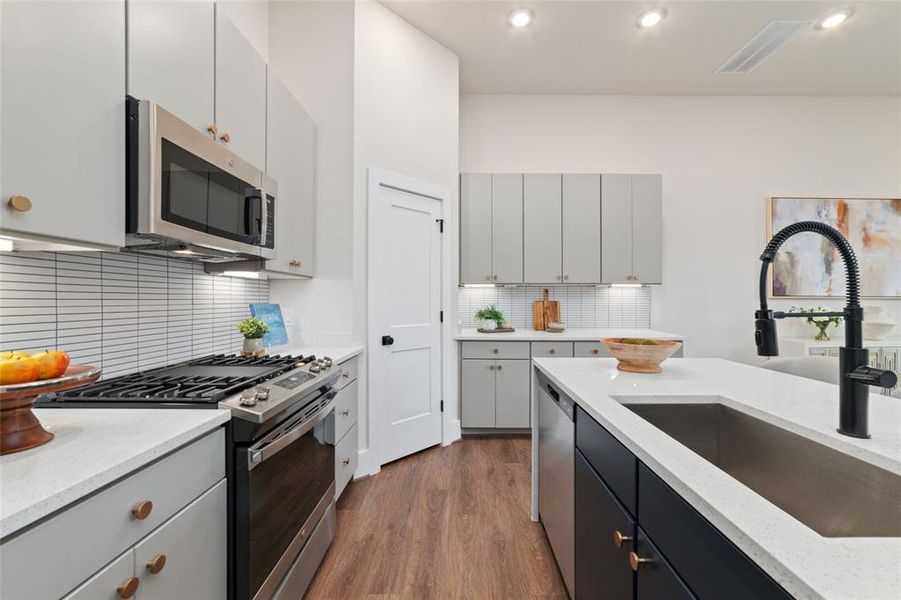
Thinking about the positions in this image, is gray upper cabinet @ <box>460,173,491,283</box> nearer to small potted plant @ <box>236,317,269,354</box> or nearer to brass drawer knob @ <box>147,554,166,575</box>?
small potted plant @ <box>236,317,269,354</box>

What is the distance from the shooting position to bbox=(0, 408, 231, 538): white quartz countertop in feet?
2.07

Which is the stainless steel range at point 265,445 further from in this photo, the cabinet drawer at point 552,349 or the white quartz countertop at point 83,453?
the cabinet drawer at point 552,349

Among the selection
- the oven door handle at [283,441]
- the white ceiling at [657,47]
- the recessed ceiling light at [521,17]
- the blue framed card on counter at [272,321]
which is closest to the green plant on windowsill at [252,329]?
the blue framed card on counter at [272,321]

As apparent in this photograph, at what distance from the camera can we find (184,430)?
0.96 m

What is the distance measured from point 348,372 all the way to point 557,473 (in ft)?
4.51

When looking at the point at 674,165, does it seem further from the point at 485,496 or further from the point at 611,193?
the point at 485,496

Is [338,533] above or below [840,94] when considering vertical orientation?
below

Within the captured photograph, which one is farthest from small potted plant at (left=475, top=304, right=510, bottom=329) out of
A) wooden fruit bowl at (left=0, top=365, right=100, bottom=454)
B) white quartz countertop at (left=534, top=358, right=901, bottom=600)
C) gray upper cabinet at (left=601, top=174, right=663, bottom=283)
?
wooden fruit bowl at (left=0, top=365, right=100, bottom=454)

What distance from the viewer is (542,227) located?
3.70 meters

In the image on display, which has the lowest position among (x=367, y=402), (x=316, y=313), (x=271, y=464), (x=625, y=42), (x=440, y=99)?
(x=367, y=402)

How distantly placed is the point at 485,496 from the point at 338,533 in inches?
35.6

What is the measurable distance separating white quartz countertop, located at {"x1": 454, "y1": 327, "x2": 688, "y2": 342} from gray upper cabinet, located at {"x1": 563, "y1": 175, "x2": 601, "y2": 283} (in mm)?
523

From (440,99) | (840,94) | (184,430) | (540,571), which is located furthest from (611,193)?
(184,430)

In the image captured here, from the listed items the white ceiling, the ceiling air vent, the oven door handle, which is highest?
the white ceiling
